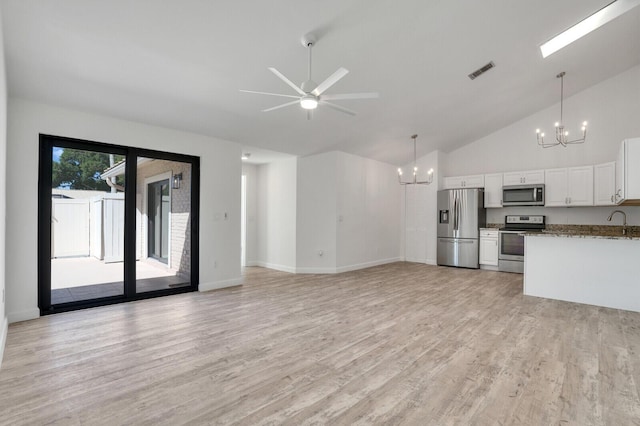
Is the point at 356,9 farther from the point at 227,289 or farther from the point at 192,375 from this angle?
the point at 227,289

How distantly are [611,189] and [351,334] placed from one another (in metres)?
6.14

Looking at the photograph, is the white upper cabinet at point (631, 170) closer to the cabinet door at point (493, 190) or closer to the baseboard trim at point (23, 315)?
the cabinet door at point (493, 190)

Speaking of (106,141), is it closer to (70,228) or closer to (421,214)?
(70,228)

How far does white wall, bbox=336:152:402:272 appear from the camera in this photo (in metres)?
6.78

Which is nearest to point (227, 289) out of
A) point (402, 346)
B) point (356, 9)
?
point (402, 346)

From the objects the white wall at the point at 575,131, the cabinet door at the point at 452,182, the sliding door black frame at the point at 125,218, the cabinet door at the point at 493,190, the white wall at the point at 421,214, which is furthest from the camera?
the white wall at the point at 421,214

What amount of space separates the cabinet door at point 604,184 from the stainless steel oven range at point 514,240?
1.02 m

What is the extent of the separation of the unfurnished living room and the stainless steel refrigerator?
66 mm

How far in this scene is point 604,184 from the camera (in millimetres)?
5945

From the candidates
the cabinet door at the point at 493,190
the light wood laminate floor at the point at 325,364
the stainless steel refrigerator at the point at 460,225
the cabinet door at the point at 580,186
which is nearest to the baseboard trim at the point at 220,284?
the light wood laminate floor at the point at 325,364

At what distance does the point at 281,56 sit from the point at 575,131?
22.3 feet

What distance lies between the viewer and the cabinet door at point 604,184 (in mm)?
5824

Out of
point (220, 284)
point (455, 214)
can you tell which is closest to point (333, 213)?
point (220, 284)

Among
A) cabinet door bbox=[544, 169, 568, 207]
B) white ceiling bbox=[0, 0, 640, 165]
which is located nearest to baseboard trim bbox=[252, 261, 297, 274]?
white ceiling bbox=[0, 0, 640, 165]
